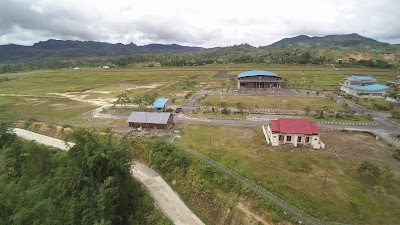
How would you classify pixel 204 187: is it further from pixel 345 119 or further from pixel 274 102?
pixel 274 102

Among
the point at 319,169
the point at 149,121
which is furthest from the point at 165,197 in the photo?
the point at 319,169

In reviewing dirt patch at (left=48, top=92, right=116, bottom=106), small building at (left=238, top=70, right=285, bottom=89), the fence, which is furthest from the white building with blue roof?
dirt patch at (left=48, top=92, right=116, bottom=106)

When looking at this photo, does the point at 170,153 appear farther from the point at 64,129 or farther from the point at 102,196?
the point at 64,129

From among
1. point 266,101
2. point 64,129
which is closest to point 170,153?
point 64,129

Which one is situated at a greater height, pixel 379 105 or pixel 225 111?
pixel 225 111

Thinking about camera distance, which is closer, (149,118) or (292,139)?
(292,139)

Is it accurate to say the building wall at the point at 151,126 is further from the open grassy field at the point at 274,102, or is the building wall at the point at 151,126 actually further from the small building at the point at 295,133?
the open grassy field at the point at 274,102
